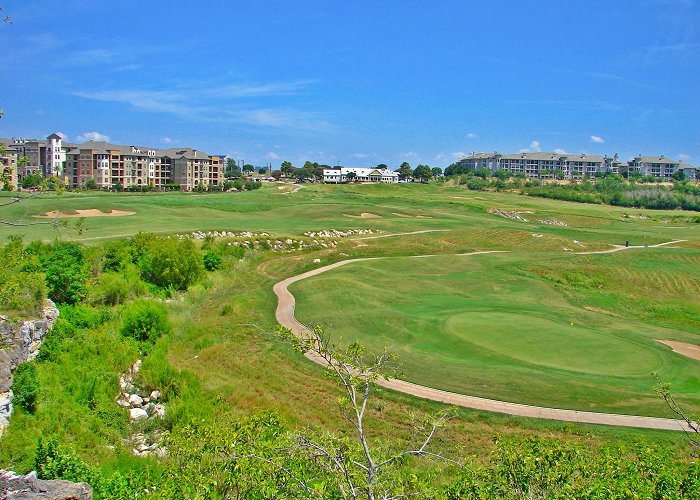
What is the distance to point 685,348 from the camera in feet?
98.0

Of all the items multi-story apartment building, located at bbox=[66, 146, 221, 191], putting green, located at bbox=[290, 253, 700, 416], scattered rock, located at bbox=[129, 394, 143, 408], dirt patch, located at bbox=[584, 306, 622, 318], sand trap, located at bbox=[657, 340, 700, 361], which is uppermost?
multi-story apartment building, located at bbox=[66, 146, 221, 191]

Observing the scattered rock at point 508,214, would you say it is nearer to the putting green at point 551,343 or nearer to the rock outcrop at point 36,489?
the putting green at point 551,343

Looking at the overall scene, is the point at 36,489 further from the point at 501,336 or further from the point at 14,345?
the point at 501,336

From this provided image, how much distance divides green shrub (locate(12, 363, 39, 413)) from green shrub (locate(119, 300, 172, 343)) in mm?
6977

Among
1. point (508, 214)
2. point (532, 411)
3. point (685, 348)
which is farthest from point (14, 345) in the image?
point (508, 214)

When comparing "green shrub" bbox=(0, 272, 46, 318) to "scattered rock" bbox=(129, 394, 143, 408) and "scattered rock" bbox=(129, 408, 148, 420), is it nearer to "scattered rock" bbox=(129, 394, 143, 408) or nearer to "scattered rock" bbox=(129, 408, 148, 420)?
"scattered rock" bbox=(129, 394, 143, 408)

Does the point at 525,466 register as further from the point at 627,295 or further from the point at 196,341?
the point at 627,295

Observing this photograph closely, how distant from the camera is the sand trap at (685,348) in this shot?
28663 mm

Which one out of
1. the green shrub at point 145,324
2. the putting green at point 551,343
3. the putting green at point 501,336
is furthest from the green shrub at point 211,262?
the putting green at point 551,343

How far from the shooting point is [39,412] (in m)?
19.8

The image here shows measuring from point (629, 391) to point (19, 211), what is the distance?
5594 cm

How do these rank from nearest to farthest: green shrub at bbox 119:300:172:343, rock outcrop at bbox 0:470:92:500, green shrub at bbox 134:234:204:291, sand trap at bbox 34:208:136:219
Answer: rock outcrop at bbox 0:470:92:500 → green shrub at bbox 119:300:172:343 → green shrub at bbox 134:234:204:291 → sand trap at bbox 34:208:136:219

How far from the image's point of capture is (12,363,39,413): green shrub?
2014cm

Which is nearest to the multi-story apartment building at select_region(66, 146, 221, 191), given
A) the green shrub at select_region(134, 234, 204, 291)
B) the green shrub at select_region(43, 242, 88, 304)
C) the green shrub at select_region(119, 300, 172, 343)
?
the green shrub at select_region(134, 234, 204, 291)
